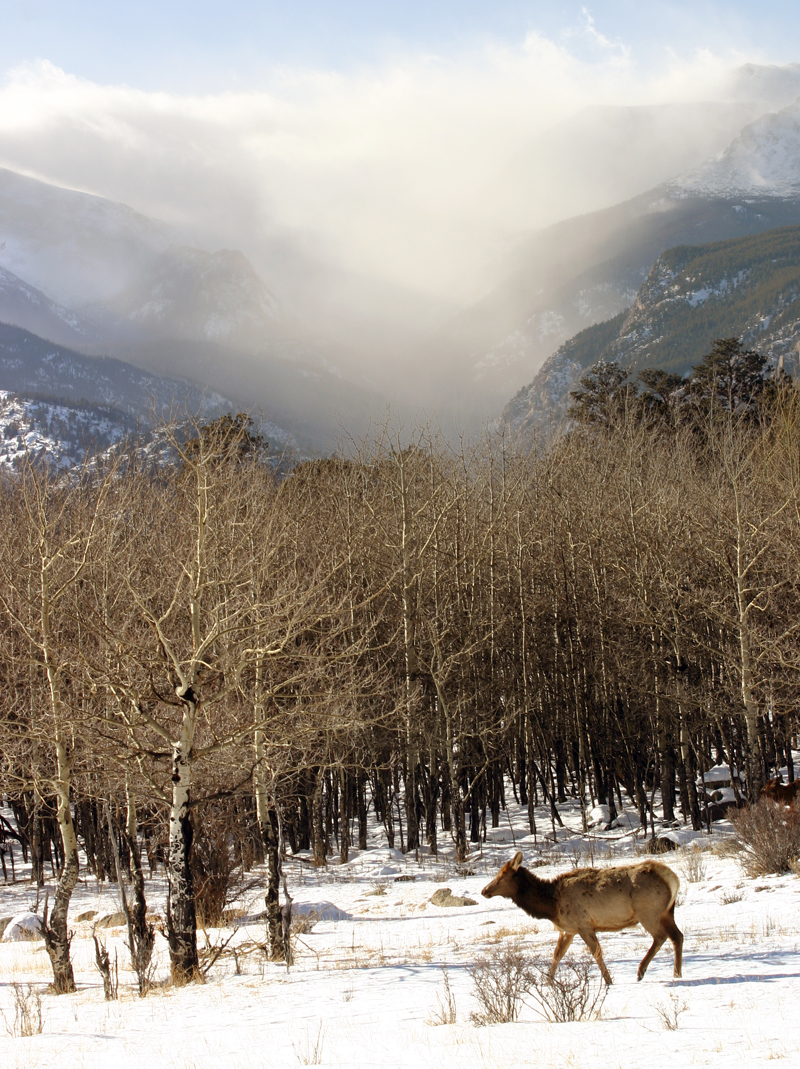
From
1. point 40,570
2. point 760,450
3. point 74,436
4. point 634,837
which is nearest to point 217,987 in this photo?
point 40,570

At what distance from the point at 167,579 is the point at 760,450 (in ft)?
71.8

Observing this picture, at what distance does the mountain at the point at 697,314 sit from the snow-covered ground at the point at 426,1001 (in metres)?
98.2

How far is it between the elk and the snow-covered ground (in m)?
0.43

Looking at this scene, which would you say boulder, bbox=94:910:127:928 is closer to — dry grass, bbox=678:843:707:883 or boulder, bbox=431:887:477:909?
boulder, bbox=431:887:477:909

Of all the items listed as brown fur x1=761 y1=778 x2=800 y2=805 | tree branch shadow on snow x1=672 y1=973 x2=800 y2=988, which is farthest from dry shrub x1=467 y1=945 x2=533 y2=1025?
brown fur x1=761 y1=778 x2=800 y2=805

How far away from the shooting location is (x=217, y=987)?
8.50 m

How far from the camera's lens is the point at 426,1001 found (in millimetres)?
6758

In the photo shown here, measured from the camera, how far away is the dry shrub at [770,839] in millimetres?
11758

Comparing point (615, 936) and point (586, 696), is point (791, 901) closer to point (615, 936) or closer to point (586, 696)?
point (615, 936)

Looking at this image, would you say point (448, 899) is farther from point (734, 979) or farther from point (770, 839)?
point (734, 979)

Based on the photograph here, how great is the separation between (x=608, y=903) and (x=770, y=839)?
7263 millimetres

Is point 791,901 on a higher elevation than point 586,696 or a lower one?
lower

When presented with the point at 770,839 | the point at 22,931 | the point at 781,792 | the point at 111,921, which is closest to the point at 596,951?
the point at 770,839

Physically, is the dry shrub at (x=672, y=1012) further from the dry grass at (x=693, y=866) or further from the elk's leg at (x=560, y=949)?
the dry grass at (x=693, y=866)
